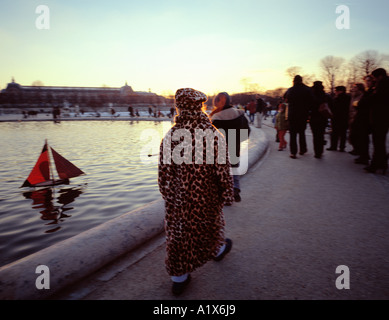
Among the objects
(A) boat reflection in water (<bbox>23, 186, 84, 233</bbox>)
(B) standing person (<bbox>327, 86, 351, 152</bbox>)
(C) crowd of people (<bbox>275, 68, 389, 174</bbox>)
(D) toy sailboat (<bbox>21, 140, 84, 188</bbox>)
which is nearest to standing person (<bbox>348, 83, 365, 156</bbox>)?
(C) crowd of people (<bbox>275, 68, 389, 174</bbox>)

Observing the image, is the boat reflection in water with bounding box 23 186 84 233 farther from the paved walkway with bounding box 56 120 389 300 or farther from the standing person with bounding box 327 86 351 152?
the standing person with bounding box 327 86 351 152

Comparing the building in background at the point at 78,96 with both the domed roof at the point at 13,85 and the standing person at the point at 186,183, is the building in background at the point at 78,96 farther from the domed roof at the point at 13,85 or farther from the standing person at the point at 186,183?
the standing person at the point at 186,183

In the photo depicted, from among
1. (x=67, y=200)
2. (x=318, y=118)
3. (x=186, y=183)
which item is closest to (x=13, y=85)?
(x=67, y=200)

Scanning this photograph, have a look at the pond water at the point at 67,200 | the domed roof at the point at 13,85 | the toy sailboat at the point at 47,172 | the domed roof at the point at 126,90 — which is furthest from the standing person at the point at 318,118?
the domed roof at the point at 13,85

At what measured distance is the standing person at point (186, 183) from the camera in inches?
94.3

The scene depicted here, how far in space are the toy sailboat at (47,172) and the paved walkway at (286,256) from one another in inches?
203

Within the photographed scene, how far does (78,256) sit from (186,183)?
1336 mm

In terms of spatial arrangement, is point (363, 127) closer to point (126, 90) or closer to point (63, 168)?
point (63, 168)

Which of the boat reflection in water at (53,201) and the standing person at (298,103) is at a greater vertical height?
the standing person at (298,103)

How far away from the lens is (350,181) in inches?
229

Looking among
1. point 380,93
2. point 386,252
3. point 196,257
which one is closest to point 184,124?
point 196,257

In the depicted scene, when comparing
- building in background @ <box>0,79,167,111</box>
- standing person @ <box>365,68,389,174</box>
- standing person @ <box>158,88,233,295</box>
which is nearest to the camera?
standing person @ <box>158,88,233,295</box>

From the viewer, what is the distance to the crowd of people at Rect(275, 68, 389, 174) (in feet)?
20.0

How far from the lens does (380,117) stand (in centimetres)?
612
